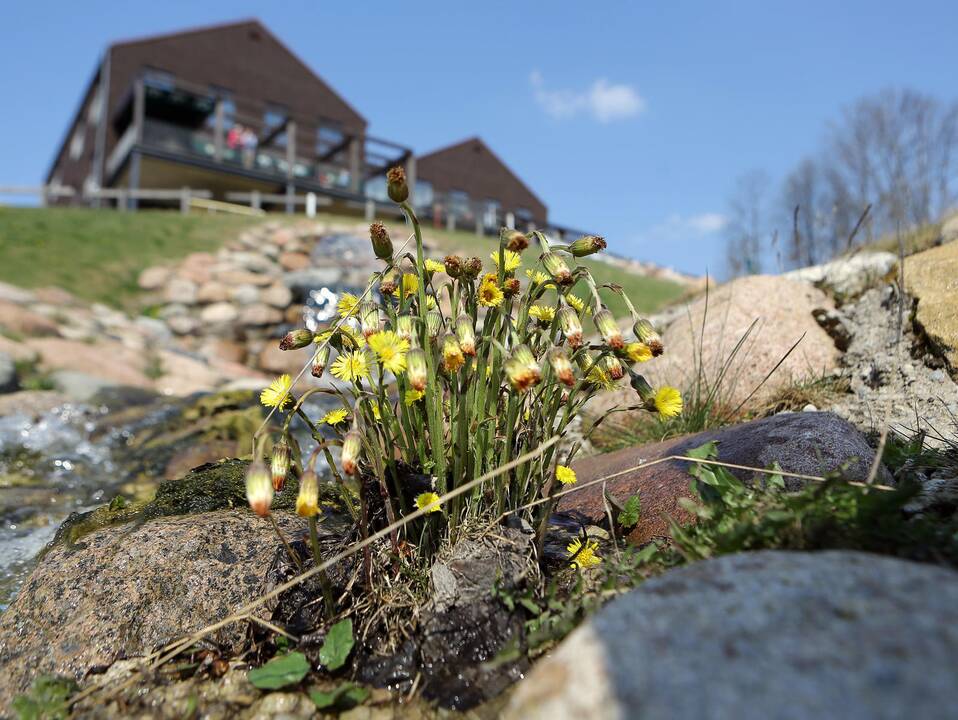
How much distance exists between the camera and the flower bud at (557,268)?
1.66 m

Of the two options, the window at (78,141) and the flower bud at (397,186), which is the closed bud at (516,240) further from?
the window at (78,141)

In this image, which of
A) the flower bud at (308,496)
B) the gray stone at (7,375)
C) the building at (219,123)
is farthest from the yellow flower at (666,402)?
the building at (219,123)

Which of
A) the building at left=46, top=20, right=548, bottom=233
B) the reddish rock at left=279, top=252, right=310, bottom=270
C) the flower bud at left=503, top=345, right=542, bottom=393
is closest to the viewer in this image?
the flower bud at left=503, top=345, right=542, bottom=393

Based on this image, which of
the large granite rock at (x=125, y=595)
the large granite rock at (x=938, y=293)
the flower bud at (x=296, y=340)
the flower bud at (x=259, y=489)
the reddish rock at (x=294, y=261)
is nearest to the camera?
the flower bud at (x=259, y=489)

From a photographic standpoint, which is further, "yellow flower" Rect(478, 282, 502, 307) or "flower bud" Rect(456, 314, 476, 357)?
"yellow flower" Rect(478, 282, 502, 307)

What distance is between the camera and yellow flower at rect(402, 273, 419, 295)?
1912mm

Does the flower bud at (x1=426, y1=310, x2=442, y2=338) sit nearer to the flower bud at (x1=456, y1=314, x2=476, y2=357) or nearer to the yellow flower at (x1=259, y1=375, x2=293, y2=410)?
the flower bud at (x1=456, y1=314, x2=476, y2=357)

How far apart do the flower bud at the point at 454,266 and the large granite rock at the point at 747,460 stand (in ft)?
3.15

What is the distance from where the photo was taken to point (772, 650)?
3.24 ft

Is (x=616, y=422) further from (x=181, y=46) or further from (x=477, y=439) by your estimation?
(x=181, y=46)

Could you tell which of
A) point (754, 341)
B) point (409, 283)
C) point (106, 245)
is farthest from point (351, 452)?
point (106, 245)

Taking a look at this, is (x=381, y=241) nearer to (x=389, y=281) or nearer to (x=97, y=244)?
(x=389, y=281)

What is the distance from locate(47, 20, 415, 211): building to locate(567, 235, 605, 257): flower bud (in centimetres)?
2003

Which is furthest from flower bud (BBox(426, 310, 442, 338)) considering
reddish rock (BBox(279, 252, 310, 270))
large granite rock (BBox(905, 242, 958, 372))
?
reddish rock (BBox(279, 252, 310, 270))
